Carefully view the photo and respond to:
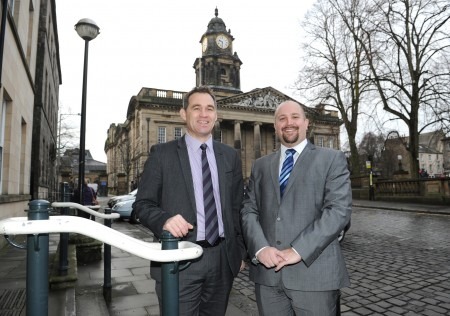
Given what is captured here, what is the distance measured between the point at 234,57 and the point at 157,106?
19.9 meters

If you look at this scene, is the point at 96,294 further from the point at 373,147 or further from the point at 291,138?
the point at 373,147

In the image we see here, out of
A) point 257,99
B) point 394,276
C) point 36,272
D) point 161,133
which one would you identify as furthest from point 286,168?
point 257,99

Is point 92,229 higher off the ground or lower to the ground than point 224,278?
higher

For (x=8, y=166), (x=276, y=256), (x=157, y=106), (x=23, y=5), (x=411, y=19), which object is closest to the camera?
(x=276, y=256)

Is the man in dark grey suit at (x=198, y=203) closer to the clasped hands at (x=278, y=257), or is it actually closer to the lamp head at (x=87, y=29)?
the clasped hands at (x=278, y=257)

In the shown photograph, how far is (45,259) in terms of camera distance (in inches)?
50.6

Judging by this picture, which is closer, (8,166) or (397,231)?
(8,166)

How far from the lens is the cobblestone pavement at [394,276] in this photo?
4379 mm

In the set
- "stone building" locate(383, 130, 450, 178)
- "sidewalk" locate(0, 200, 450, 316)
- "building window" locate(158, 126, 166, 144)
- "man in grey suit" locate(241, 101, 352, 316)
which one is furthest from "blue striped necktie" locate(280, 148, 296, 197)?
"building window" locate(158, 126, 166, 144)

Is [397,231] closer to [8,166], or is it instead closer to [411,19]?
[8,166]

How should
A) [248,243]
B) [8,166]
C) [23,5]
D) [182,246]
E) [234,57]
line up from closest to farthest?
[182,246] < [248,243] < [8,166] < [23,5] < [234,57]

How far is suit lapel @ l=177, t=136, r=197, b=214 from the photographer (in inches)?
93.5

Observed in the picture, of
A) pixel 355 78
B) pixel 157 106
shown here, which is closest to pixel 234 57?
pixel 157 106

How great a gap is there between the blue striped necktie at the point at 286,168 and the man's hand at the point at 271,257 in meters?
0.44
